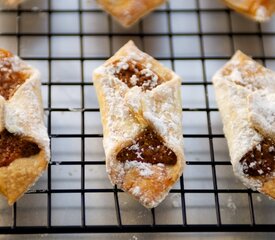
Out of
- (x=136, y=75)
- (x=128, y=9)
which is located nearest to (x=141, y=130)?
(x=136, y=75)

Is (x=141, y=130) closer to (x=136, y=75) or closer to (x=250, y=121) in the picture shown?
(x=136, y=75)

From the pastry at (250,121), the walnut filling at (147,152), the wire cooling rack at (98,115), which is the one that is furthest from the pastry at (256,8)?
the walnut filling at (147,152)

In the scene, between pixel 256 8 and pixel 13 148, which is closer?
pixel 13 148

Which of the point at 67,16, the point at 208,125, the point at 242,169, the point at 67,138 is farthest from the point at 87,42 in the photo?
the point at 242,169

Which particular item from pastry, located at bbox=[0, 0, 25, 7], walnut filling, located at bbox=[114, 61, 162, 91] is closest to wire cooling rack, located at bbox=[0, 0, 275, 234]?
pastry, located at bbox=[0, 0, 25, 7]

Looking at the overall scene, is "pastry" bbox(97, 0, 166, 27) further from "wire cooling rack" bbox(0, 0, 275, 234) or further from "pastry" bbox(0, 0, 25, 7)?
"pastry" bbox(0, 0, 25, 7)

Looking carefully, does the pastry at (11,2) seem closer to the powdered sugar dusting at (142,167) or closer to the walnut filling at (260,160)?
the powdered sugar dusting at (142,167)
